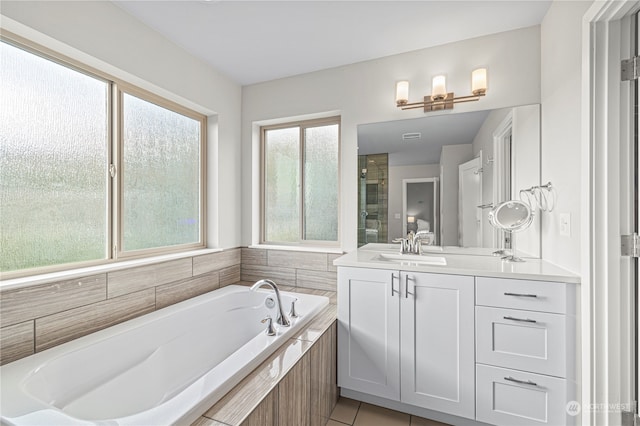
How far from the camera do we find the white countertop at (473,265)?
1477mm

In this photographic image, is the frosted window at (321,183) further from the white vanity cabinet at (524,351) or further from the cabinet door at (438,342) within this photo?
the white vanity cabinet at (524,351)

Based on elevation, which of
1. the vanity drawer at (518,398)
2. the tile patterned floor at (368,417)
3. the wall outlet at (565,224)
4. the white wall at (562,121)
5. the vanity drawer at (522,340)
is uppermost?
the white wall at (562,121)

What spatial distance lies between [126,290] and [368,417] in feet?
5.44

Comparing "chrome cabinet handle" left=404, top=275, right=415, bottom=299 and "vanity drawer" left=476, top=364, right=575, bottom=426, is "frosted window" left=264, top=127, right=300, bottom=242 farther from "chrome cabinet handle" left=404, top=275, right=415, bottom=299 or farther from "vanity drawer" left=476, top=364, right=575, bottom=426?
"vanity drawer" left=476, top=364, right=575, bottom=426

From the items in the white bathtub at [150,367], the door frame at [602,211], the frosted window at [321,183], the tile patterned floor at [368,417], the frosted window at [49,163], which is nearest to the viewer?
the white bathtub at [150,367]

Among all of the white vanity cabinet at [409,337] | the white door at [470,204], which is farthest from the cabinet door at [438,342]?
the white door at [470,204]

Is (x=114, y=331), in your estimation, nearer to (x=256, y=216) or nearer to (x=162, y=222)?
(x=162, y=222)

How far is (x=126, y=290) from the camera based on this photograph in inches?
69.9

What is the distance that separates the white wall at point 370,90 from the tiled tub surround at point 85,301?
0.81m

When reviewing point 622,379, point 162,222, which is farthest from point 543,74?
point 162,222

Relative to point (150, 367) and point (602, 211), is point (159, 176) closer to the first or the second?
point (150, 367)

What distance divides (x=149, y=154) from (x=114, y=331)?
121 centimetres

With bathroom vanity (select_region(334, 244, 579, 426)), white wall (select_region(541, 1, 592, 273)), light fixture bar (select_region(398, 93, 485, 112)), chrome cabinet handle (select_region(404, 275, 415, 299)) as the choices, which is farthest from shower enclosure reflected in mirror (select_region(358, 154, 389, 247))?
white wall (select_region(541, 1, 592, 273))

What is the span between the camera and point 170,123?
2309 millimetres
